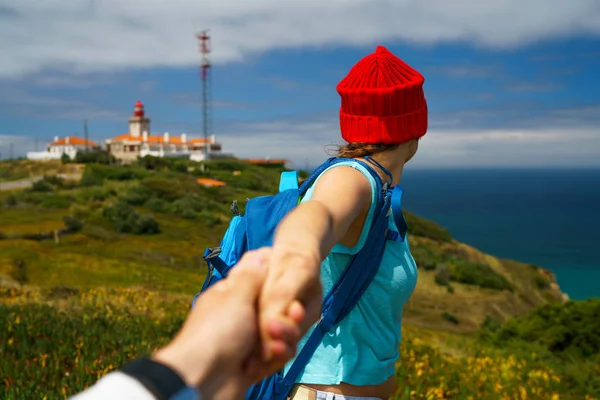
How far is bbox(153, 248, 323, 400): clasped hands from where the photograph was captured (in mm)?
821

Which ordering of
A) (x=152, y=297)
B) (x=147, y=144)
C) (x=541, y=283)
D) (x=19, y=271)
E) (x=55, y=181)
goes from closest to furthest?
(x=152, y=297) → (x=19, y=271) → (x=541, y=283) → (x=55, y=181) → (x=147, y=144)

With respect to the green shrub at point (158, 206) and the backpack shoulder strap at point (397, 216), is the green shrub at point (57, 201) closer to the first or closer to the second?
the green shrub at point (158, 206)

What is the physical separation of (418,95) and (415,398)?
177 inches

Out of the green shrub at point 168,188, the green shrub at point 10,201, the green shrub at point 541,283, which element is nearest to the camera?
the green shrub at point 10,201

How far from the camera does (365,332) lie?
2014mm

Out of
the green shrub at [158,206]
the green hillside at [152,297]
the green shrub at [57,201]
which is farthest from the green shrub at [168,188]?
the green shrub at [57,201]

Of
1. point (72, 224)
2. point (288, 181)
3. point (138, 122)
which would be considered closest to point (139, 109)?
point (138, 122)

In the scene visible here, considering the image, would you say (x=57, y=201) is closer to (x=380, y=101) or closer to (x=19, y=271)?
(x=19, y=271)

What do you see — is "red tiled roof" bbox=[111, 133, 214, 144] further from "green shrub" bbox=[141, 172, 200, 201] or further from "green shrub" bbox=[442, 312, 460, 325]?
"green shrub" bbox=[442, 312, 460, 325]

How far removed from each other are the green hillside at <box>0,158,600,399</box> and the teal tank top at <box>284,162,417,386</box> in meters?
1.24

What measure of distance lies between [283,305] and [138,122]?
89381 millimetres

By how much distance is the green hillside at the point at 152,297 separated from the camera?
251 inches

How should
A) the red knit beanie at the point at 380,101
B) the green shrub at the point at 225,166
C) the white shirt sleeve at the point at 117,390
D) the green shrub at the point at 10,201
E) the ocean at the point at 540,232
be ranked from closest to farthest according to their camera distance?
the white shirt sleeve at the point at 117,390
the red knit beanie at the point at 380,101
the green shrub at the point at 10,201
the green shrub at the point at 225,166
the ocean at the point at 540,232

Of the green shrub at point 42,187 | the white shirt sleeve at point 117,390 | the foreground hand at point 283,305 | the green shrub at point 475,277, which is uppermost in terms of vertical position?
the foreground hand at point 283,305
